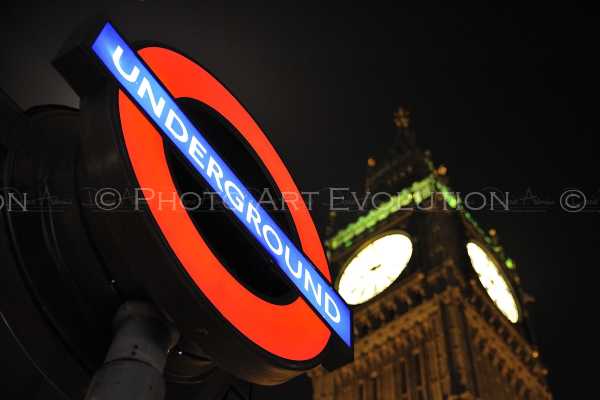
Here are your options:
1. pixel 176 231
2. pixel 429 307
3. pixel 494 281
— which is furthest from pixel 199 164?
pixel 494 281

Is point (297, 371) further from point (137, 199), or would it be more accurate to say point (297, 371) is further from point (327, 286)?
point (137, 199)

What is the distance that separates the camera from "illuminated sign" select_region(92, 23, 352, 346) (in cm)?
404

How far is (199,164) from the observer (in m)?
4.23

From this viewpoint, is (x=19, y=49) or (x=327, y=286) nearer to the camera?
(x=327, y=286)

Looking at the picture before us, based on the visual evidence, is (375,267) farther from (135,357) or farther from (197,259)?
(135,357)

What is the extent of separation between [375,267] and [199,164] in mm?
40407

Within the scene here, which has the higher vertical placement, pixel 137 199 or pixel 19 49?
→ pixel 19 49

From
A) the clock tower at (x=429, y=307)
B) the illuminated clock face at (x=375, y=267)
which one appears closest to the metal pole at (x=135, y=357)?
the clock tower at (x=429, y=307)

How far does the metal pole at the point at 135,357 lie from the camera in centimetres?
376

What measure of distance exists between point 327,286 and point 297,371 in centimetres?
70

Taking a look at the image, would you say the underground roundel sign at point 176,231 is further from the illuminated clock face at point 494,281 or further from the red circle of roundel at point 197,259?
the illuminated clock face at point 494,281

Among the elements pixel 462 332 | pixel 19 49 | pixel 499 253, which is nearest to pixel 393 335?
pixel 462 332

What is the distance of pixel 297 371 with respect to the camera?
4.29 metres
